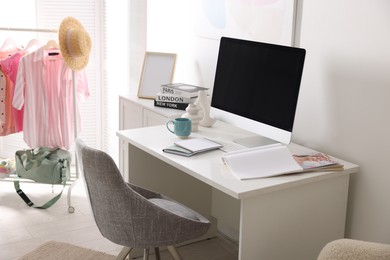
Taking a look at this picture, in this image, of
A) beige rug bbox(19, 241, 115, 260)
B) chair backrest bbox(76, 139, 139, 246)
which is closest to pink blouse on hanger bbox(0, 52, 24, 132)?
beige rug bbox(19, 241, 115, 260)

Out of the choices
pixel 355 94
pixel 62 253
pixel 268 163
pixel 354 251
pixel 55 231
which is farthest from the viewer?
pixel 55 231

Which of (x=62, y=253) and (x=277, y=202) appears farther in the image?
(x=62, y=253)

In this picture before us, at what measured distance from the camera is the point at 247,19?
123 inches

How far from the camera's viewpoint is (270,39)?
2.96 metres

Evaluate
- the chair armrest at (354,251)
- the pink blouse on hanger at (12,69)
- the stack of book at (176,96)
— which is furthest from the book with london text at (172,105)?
the chair armrest at (354,251)

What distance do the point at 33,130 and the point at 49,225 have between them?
0.65 metres

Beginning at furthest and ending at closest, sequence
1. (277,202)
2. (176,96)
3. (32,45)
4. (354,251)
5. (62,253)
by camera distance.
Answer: (32,45) < (176,96) < (62,253) < (277,202) < (354,251)

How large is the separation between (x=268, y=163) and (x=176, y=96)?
1038mm

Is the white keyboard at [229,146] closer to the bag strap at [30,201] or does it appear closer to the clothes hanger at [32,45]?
the bag strap at [30,201]

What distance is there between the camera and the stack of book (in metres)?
3.31

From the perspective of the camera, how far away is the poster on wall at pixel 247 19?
285 cm

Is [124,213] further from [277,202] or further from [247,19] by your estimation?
[247,19]

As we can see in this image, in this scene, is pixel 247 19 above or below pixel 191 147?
above

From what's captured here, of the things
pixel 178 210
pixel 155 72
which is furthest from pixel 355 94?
pixel 155 72
